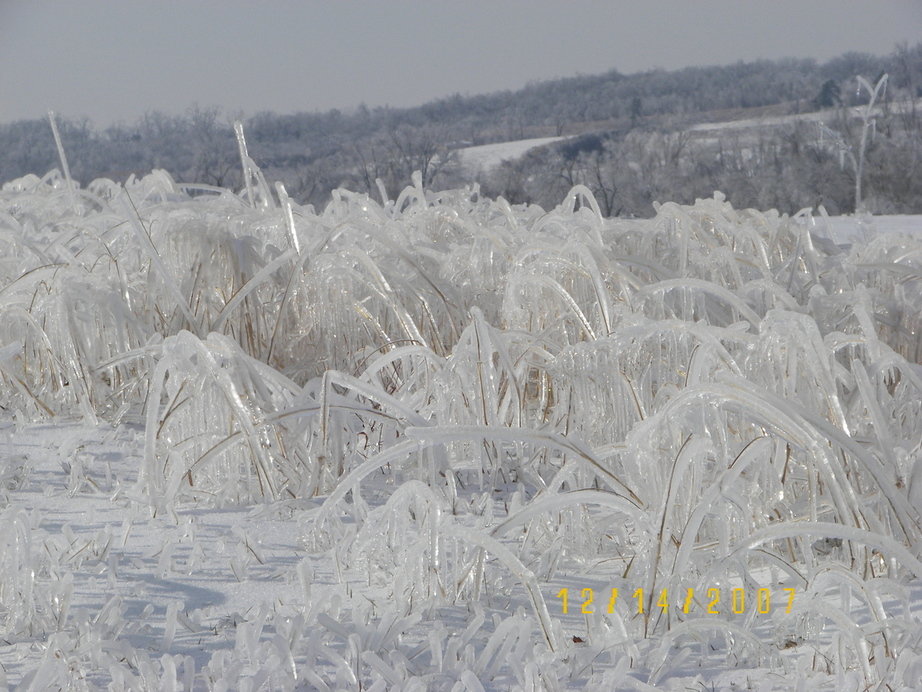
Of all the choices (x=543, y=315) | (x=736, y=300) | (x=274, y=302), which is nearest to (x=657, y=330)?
(x=736, y=300)

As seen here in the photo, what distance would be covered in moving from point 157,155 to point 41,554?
16.7 m

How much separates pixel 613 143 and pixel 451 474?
80.6ft

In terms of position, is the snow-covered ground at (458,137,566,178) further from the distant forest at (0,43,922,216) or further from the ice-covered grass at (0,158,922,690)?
the ice-covered grass at (0,158,922,690)

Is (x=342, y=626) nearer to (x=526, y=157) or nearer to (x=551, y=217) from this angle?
(x=551, y=217)

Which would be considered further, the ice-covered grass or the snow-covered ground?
the snow-covered ground

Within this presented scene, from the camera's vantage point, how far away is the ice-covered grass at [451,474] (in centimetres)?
96
